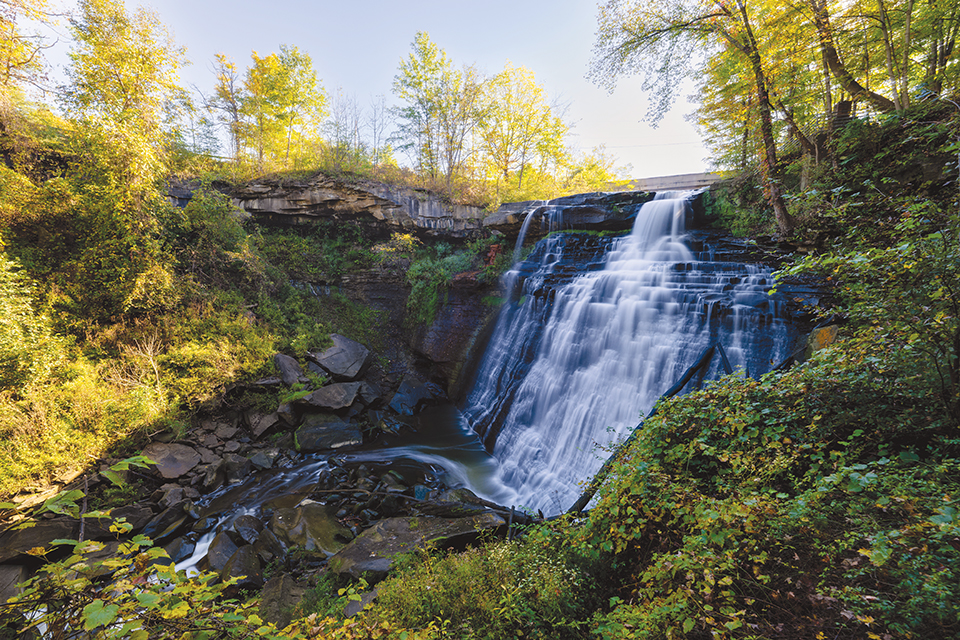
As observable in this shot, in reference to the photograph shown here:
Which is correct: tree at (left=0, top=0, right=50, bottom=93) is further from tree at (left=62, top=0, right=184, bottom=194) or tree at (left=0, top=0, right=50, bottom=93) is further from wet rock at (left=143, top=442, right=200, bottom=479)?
wet rock at (left=143, top=442, right=200, bottom=479)

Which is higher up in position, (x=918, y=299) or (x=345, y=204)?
(x=345, y=204)

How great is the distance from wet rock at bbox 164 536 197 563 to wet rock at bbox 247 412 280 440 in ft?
10.3

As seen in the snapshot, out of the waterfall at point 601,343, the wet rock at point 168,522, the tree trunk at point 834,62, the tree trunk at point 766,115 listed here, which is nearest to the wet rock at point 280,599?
the wet rock at point 168,522

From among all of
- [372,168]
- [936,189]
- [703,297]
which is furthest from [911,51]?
[372,168]

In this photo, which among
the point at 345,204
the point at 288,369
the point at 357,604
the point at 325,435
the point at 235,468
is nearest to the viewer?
the point at 357,604

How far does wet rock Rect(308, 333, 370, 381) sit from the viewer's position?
11695 millimetres

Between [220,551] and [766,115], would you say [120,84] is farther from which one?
[766,115]

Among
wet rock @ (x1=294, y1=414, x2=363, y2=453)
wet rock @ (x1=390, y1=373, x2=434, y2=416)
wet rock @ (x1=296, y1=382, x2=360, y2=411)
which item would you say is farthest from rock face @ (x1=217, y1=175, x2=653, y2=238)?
wet rock @ (x1=294, y1=414, x2=363, y2=453)

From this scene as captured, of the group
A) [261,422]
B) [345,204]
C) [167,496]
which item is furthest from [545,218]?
[167,496]

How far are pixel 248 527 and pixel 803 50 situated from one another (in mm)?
14750

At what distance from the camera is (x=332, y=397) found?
10500 millimetres

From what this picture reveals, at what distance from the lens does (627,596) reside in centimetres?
317

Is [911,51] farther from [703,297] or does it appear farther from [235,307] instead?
[235,307]

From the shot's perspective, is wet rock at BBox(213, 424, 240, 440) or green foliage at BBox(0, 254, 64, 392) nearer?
green foliage at BBox(0, 254, 64, 392)
